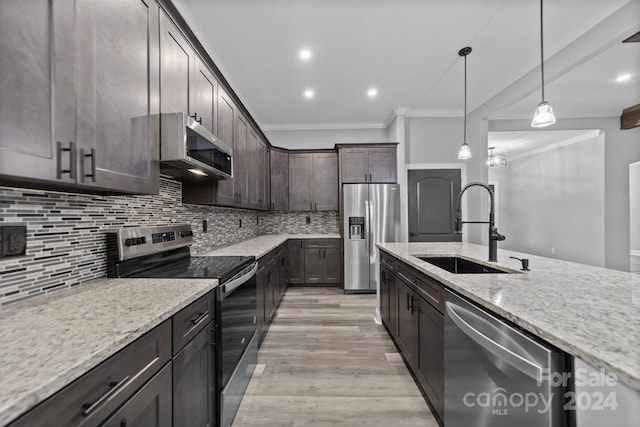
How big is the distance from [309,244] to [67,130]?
3627 mm

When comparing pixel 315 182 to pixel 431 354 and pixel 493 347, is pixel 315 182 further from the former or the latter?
pixel 493 347

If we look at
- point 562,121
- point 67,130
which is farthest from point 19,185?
point 562,121

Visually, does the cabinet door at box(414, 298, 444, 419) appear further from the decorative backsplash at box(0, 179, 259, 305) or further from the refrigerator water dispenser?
the refrigerator water dispenser

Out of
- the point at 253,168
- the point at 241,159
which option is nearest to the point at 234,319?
the point at 241,159

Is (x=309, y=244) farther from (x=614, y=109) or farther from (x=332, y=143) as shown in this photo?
(x=614, y=109)

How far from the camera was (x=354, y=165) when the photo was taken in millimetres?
4348

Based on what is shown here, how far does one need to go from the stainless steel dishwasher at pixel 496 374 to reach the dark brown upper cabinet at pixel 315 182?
3.39 metres

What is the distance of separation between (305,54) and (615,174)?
17.6ft

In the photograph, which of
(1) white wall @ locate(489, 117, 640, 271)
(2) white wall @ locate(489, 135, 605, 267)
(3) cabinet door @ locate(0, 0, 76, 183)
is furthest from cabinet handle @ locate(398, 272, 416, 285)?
(2) white wall @ locate(489, 135, 605, 267)

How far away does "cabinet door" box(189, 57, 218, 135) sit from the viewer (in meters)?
1.86

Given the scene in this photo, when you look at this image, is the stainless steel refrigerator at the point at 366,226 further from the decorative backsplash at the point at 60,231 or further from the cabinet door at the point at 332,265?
the decorative backsplash at the point at 60,231

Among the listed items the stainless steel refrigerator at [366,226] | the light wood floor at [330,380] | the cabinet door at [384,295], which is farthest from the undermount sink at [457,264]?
the stainless steel refrigerator at [366,226]

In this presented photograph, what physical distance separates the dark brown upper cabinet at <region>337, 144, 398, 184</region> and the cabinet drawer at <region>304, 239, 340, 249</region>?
1045 mm

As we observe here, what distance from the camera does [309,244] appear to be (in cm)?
436
